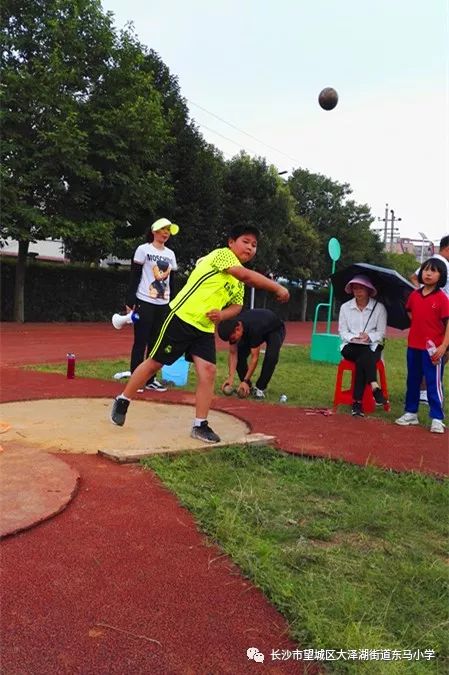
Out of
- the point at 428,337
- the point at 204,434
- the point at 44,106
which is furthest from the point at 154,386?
the point at 44,106

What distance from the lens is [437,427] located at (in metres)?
5.57

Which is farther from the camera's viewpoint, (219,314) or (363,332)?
(363,332)

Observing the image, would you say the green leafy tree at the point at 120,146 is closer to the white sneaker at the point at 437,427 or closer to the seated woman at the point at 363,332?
the seated woman at the point at 363,332

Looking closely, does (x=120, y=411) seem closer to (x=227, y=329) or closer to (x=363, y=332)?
(x=227, y=329)

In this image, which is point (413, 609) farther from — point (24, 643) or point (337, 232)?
point (337, 232)

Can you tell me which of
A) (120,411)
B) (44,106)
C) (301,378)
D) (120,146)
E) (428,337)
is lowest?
(301,378)

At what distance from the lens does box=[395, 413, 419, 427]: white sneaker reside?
5871 millimetres

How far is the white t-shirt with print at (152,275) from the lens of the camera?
22.2 ft

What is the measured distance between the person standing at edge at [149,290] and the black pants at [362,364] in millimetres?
2145

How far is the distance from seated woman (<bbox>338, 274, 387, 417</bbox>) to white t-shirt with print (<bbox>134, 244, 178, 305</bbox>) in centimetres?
206

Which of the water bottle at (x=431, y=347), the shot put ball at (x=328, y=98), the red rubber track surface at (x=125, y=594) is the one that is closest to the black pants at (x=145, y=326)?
the water bottle at (x=431, y=347)

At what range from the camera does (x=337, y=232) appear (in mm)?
40969

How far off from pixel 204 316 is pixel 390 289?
3195mm

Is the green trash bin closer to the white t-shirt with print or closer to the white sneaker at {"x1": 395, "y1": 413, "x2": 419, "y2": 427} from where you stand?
the white t-shirt with print
